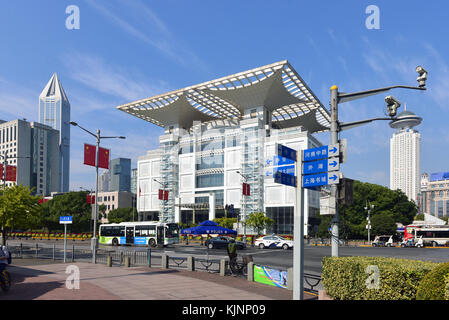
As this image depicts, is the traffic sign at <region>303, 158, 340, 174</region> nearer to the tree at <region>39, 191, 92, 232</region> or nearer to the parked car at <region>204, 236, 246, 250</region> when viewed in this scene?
the parked car at <region>204, 236, 246, 250</region>

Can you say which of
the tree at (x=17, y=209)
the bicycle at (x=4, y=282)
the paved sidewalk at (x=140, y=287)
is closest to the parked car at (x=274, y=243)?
the tree at (x=17, y=209)

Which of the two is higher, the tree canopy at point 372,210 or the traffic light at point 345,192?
the traffic light at point 345,192

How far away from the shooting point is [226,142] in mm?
90312

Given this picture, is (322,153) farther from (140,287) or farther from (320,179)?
(140,287)

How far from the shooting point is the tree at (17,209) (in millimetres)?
30578

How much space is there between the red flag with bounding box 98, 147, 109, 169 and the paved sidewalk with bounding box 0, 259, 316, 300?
7833 mm

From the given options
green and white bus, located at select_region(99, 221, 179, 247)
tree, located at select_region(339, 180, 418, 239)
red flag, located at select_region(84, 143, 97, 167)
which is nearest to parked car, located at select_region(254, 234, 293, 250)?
green and white bus, located at select_region(99, 221, 179, 247)

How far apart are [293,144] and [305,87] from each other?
12325 mm

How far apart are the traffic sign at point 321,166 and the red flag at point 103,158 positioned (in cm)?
1864

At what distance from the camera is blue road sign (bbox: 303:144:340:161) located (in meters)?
9.09

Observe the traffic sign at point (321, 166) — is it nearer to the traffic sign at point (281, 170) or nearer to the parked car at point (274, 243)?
the traffic sign at point (281, 170)

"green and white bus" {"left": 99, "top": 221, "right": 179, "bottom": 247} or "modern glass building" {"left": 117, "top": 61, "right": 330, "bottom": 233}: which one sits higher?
"modern glass building" {"left": 117, "top": 61, "right": 330, "bottom": 233}

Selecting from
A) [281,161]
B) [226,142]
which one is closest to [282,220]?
[226,142]

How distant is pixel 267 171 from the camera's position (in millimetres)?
9352
